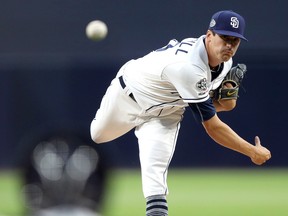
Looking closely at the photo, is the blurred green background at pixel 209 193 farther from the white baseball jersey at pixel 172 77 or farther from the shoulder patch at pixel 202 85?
the shoulder patch at pixel 202 85

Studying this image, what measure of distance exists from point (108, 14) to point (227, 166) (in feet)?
9.91

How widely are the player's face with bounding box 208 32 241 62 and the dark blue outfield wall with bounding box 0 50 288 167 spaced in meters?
5.39

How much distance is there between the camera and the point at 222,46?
13.1 ft

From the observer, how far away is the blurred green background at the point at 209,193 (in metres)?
6.44

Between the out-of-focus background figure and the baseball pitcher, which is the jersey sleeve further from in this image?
the out-of-focus background figure

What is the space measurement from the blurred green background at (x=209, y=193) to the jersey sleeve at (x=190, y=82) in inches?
86.8

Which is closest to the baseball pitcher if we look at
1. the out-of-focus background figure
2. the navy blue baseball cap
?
the navy blue baseball cap

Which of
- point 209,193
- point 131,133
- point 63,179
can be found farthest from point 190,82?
point 131,133

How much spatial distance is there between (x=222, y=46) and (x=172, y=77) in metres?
0.34

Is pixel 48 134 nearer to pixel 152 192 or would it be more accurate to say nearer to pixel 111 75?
pixel 152 192

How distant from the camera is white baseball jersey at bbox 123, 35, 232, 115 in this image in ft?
13.0

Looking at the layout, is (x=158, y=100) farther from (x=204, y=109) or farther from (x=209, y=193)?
(x=209, y=193)

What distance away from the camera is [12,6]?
35.7ft

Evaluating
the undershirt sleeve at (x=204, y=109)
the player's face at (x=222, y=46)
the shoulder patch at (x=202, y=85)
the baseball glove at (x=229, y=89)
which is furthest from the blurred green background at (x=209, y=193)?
the player's face at (x=222, y=46)
